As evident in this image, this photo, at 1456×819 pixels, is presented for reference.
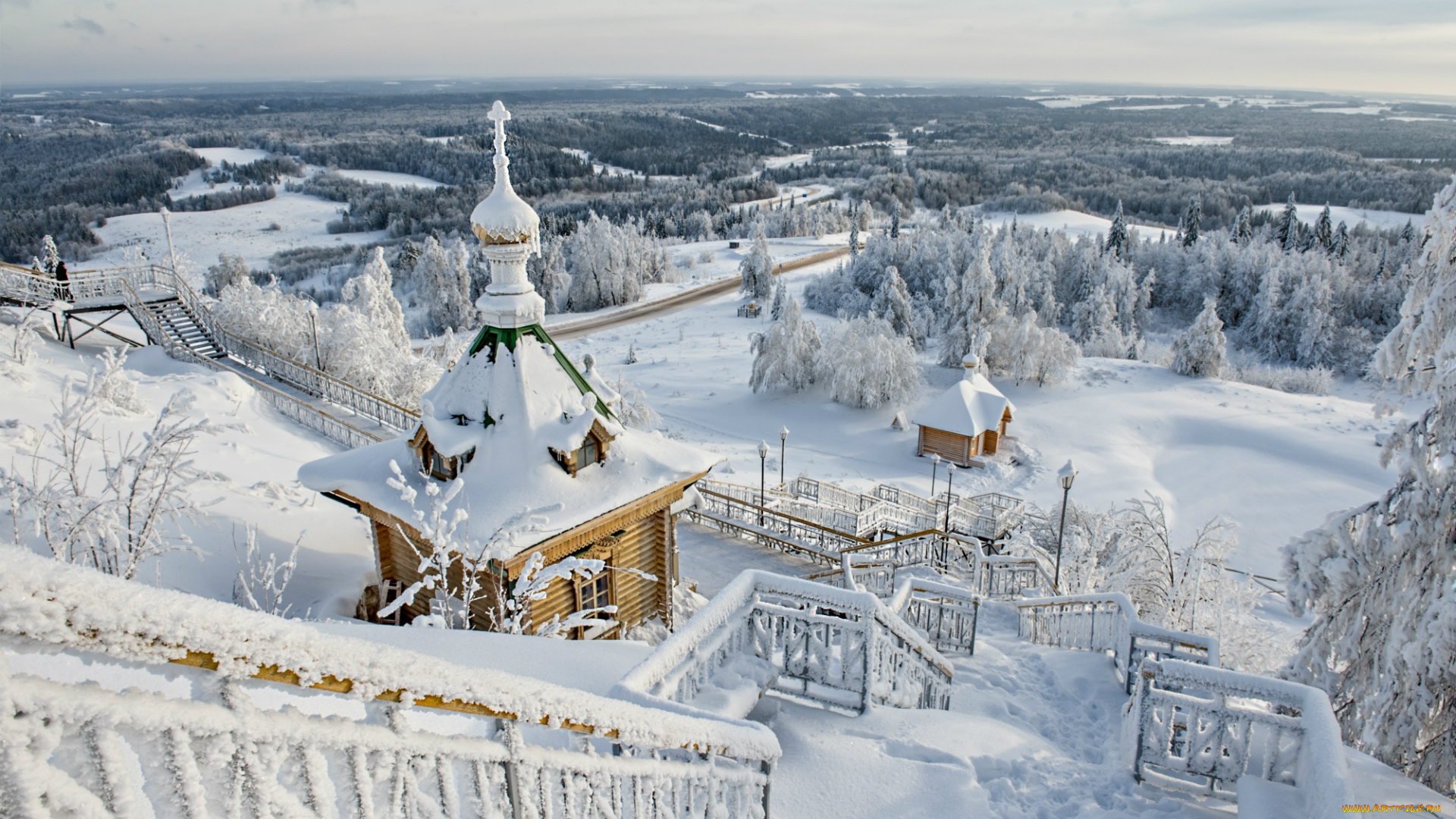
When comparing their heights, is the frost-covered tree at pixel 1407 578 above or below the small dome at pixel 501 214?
below

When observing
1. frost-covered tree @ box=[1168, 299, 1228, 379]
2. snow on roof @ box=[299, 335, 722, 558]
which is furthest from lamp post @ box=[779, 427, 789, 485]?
frost-covered tree @ box=[1168, 299, 1228, 379]

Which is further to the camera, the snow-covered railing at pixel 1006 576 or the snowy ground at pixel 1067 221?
the snowy ground at pixel 1067 221

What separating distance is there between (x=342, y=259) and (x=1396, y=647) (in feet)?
347

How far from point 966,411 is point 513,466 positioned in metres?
23.5

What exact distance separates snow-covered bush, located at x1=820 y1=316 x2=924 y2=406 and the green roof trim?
84.4ft

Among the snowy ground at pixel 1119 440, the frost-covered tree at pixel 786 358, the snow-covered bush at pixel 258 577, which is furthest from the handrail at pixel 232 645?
the frost-covered tree at pixel 786 358

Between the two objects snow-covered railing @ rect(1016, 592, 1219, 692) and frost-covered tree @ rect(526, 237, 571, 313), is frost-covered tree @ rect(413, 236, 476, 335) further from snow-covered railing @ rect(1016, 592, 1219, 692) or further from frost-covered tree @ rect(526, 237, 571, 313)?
snow-covered railing @ rect(1016, 592, 1219, 692)

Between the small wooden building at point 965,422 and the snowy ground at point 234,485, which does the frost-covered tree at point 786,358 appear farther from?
the snowy ground at point 234,485

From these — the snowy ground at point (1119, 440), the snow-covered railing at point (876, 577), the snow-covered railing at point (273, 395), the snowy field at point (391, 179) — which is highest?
the snowy field at point (391, 179)

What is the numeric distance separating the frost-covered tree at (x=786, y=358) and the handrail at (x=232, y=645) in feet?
116

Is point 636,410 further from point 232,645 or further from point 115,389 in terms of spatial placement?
point 232,645

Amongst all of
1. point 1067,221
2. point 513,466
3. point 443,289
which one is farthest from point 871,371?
point 1067,221

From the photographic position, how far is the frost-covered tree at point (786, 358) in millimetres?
38125

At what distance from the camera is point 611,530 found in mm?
11312
